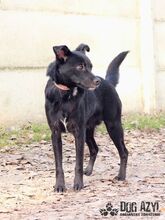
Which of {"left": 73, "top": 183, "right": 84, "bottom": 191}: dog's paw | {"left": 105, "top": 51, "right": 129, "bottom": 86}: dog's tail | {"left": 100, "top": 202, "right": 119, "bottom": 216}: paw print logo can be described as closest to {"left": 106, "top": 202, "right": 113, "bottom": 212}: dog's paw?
{"left": 100, "top": 202, "right": 119, "bottom": 216}: paw print logo

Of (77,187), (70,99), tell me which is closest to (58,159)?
(77,187)

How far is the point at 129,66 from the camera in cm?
986

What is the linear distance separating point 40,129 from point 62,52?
3.16 meters

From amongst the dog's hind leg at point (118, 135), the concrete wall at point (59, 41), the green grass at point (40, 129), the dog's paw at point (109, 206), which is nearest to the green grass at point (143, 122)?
the green grass at point (40, 129)

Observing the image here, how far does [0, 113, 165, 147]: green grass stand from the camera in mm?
7539

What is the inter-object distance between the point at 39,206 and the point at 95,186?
2.68 ft

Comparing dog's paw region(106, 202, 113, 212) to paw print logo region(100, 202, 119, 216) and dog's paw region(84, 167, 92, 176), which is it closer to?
paw print logo region(100, 202, 119, 216)

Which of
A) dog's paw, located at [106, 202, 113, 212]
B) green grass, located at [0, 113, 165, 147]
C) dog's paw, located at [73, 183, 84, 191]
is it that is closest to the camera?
dog's paw, located at [106, 202, 113, 212]

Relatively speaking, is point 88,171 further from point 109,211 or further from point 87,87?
point 109,211

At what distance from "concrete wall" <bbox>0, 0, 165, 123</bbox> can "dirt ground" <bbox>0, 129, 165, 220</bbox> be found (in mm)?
1129

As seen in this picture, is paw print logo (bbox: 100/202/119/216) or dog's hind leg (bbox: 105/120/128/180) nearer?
paw print logo (bbox: 100/202/119/216)

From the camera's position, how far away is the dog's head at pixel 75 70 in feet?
16.3

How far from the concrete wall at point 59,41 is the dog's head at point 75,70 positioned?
330 centimetres

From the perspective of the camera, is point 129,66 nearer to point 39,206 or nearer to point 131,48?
point 131,48
